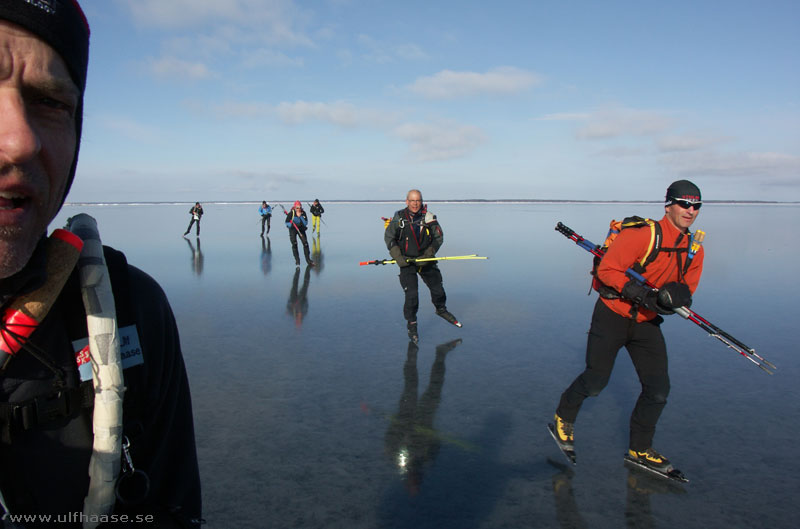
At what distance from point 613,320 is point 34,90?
4.27m

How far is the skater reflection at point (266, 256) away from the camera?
1420cm

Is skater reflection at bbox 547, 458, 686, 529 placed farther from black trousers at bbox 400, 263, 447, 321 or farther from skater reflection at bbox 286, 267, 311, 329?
skater reflection at bbox 286, 267, 311, 329

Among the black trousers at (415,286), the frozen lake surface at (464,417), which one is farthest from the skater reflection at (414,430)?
the black trousers at (415,286)

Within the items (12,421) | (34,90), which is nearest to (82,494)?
(12,421)

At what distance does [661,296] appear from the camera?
3.93 meters

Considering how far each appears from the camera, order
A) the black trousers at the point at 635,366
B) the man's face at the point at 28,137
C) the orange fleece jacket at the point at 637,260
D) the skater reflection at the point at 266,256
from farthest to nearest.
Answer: the skater reflection at the point at 266,256, the orange fleece jacket at the point at 637,260, the black trousers at the point at 635,366, the man's face at the point at 28,137

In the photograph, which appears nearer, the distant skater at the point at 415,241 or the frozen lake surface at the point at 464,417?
the frozen lake surface at the point at 464,417

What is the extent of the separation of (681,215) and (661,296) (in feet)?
2.39

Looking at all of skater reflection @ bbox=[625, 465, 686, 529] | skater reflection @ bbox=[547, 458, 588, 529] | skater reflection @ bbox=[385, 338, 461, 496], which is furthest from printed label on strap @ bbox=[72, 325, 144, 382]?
skater reflection @ bbox=[625, 465, 686, 529]

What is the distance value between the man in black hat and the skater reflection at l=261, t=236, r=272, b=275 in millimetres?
12550

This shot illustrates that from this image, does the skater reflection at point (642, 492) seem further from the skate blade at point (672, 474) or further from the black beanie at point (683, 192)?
the black beanie at point (683, 192)

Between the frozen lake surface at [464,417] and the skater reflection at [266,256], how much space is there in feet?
12.7

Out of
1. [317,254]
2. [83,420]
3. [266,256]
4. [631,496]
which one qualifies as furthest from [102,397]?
[317,254]

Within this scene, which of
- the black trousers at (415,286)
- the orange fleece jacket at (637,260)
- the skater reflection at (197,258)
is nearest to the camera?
the orange fleece jacket at (637,260)
